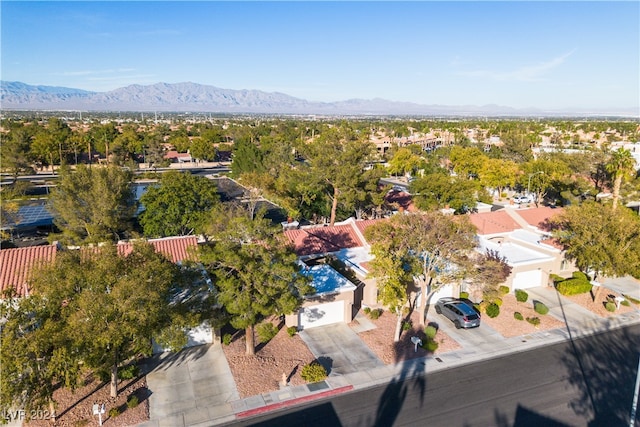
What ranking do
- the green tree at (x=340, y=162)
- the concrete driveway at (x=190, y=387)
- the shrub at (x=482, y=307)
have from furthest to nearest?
1. the green tree at (x=340, y=162)
2. the shrub at (x=482, y=307)
3. the concrete driveway at (x=190, y=387)

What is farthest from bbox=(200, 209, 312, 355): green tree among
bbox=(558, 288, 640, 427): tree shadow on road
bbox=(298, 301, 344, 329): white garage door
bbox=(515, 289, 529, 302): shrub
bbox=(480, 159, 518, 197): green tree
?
bbox=(480, 159, 518, 197): green tree

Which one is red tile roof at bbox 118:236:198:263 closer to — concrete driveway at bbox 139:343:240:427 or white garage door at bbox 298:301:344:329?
concrete driveway at bbox 139:343:240:427

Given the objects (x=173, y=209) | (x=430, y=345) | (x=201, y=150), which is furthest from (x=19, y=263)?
(x=201, y=150)

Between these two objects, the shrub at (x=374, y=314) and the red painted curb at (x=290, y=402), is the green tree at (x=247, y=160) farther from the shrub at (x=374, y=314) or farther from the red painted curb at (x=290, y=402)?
the red painted curb at (x=290, y=402)

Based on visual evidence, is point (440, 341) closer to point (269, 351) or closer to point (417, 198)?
point (269, 351)

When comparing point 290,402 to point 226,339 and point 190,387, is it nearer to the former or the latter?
point 190,387

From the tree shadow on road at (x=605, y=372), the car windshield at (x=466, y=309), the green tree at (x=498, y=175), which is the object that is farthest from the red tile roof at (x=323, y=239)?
the green tree at (x=498, y=175)
